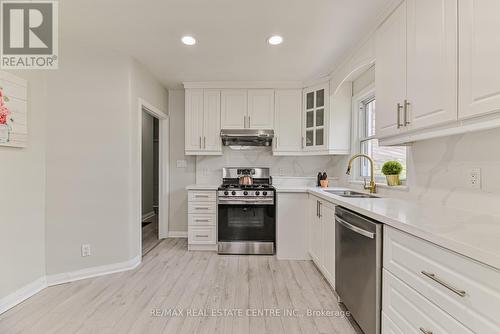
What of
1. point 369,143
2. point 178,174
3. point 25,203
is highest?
point 369,143

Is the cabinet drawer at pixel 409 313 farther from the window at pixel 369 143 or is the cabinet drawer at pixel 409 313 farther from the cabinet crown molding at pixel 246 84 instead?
the cabinet crown molding at pixel 246 84

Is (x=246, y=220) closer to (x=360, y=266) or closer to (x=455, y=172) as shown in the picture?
(x=360, y=266)

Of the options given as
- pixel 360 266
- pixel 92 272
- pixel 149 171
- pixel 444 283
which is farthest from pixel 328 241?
pixel 149 171

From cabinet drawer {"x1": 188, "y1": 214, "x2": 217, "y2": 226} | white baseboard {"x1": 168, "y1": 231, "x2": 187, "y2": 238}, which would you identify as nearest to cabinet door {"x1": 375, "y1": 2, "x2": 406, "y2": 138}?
cabinet drawer {"x1": 188, "y1": 214, "x2": 217, "y2": 226}

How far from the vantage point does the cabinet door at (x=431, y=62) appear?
1262mm

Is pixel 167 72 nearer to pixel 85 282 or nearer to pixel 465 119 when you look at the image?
pixel 85 282

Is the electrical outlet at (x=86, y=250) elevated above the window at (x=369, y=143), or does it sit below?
below

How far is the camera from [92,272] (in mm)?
2520

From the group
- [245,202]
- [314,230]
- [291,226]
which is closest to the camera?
[314,230]

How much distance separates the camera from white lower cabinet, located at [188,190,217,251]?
3.33 metres

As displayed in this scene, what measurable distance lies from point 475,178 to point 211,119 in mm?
3012

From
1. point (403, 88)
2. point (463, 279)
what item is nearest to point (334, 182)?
point (403, 88)

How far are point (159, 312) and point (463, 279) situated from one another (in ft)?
6.66

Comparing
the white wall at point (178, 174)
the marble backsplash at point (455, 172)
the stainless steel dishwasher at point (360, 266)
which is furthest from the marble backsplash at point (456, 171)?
the white wall at point (178, 174)
